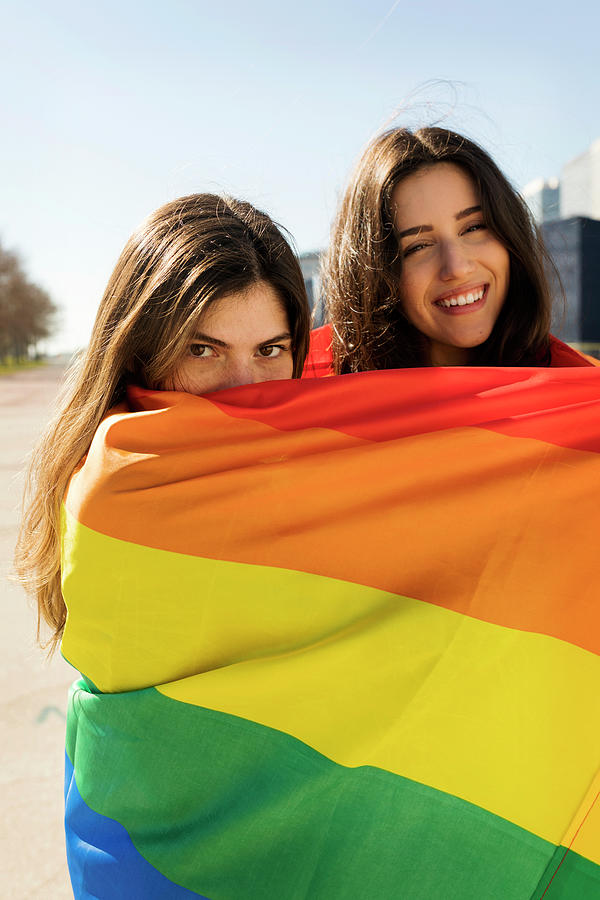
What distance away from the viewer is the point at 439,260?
1887 millimetres

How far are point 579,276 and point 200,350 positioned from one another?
15908 millimetres

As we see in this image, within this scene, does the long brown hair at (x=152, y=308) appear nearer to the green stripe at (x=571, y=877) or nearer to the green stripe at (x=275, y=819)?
the green stripe at (x=275, y=819)

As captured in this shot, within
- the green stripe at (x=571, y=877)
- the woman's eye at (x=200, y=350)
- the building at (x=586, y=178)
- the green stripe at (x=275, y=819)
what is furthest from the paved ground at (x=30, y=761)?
the building at (x=586, y=178)

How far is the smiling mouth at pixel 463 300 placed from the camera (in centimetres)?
192

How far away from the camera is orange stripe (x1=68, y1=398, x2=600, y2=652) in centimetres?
121

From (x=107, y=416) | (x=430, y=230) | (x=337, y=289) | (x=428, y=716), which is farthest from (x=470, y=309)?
(x=428, y=716)

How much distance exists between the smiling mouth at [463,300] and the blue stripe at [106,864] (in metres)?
1.44

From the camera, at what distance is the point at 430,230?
191cm

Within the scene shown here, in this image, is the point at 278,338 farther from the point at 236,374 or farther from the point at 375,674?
the point at 375,674

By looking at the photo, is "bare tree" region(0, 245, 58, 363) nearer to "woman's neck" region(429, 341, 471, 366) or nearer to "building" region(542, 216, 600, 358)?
"building" region(542, 216, 600, 358)

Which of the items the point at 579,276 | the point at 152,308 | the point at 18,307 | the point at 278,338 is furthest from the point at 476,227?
the point at 18,307

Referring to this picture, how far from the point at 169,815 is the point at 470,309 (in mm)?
1396

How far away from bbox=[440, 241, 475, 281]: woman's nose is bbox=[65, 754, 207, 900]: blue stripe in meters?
1.46

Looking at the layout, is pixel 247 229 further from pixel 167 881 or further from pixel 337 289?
pixel 167 881
